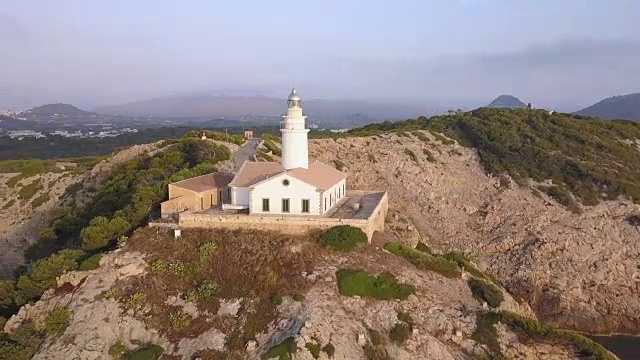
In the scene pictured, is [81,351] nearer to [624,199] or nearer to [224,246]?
[224,246]

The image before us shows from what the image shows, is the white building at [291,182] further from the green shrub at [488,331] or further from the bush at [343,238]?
the green shrub at [488,331]

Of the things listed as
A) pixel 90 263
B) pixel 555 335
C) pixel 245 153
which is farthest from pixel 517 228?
pixel 90 263

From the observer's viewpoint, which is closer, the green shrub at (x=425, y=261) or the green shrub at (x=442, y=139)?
the green shrub at (x=425, y=261)

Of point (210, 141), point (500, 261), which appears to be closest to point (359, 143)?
A: point (210, 141)

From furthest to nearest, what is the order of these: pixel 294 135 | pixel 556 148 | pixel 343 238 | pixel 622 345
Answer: pixel 556 148 < pixel 622 345 < pixel 294 135 < pixel 343 238

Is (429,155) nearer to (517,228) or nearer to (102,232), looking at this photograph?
(517,228)

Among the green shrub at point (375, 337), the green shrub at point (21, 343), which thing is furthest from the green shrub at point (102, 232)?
the green shrub at point (375, 337)

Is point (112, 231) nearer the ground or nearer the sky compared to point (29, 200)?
nearer the sky
